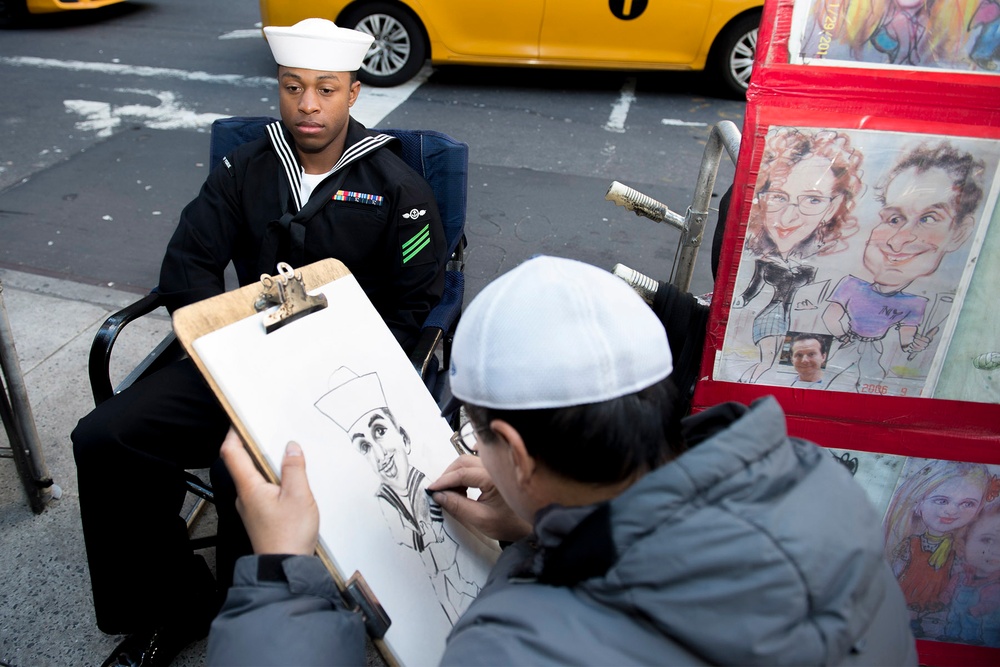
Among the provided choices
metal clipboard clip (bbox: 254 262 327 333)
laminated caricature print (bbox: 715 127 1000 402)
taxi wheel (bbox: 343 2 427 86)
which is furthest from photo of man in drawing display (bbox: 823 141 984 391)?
taxi wheel (bbox: 343 2 427 86)

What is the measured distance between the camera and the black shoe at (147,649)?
1.90 m

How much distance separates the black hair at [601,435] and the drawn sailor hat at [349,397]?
44 cm

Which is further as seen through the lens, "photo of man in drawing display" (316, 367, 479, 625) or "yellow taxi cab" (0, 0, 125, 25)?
"yellow taxi cab" (0, 0, 125, 25)

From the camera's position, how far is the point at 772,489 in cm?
91

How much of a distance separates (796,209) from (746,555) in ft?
2.50

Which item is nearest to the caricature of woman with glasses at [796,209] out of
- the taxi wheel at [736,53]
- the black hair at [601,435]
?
the black hair at [601,435]

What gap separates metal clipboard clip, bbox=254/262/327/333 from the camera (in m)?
1.31

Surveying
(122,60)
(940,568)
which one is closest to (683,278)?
(940,568)

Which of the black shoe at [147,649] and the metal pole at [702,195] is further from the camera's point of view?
the black shoe at [147,649]

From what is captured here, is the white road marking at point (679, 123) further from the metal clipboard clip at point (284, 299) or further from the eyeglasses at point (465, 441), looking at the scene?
the metal clipboard clip at point (284, 299)

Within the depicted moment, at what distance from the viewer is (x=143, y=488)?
5.87ft

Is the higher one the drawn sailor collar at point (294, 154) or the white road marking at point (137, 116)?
the drawn sailor collar at point (294, 154)

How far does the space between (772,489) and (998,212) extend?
0.82 metres

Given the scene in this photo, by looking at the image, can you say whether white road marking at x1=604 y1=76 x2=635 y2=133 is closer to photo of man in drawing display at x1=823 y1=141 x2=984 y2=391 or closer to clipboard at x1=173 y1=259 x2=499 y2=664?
photo of man in drawing display at x1=823 y1=141 x2=984 y2=391
